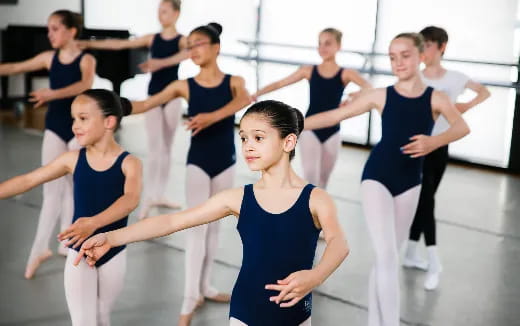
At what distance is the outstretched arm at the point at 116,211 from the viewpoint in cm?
243

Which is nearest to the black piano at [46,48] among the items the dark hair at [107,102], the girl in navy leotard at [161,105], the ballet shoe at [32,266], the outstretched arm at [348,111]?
the girl in navy leotard at [161,105]

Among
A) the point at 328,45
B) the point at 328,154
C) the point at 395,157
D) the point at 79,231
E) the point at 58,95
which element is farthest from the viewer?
the point at 328,154

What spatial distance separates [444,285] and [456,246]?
911mm

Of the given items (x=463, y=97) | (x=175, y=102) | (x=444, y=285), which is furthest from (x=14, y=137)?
(x=444, y=285)

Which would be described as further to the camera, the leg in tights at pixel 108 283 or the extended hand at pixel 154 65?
the extended hand at pixel 154 65

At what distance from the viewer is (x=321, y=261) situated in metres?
2.04

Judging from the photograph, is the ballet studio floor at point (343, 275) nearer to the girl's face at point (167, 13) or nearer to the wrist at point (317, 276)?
the girl's face at point (167, 13)

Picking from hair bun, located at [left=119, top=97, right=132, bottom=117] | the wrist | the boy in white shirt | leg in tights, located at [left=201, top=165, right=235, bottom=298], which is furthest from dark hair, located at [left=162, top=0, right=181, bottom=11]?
the wrist

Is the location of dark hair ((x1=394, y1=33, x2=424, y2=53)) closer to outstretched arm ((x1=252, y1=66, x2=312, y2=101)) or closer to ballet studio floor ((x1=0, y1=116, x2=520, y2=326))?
ballet studio floor ((x1=0, y1=116, x2=520, y2=326))

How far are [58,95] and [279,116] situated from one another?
249cm

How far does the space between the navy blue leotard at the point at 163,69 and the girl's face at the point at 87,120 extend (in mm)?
3082

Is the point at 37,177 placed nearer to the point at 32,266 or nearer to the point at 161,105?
the point at 32,266

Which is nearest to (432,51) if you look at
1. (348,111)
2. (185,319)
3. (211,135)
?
(348,111)

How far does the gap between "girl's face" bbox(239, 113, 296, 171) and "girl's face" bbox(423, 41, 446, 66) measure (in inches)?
91.9
